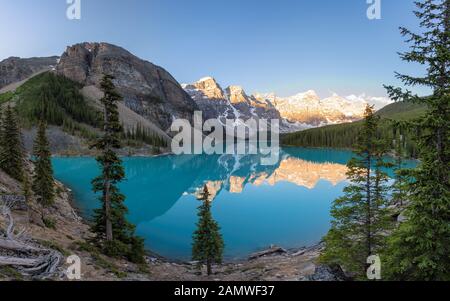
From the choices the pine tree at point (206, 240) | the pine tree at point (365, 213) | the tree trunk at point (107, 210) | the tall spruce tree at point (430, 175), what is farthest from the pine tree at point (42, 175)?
the tall spruce tree at point (430, 175)

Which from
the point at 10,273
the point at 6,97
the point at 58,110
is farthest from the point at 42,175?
the point at 6,97

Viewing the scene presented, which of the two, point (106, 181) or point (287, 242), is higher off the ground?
A: point (106, 181)

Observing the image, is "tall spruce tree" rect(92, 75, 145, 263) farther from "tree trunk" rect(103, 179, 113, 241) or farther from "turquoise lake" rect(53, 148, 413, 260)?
"turquoise lake" rect(53, 148, 413, 260)

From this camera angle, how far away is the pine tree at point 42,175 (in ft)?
105

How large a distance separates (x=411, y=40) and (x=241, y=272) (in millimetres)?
20306

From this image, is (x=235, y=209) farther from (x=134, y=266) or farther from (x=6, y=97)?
(x=6, y=97)

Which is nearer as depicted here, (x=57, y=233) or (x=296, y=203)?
(x=57, y=233)

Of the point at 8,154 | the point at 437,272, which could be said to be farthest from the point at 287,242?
the point at 8,154

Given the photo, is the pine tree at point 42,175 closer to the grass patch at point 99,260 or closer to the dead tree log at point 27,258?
the grass patch at point 99,260

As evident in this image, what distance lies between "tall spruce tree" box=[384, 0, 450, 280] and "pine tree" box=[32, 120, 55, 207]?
35687mm

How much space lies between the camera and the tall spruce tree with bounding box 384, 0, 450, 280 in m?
10.1

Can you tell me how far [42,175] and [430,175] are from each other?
38.0 meters

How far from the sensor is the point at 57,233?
22656 millimetres

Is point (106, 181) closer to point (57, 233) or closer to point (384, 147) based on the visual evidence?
point (57, 233)
